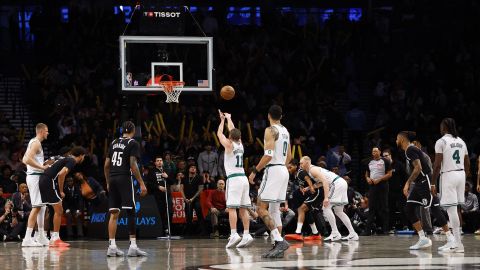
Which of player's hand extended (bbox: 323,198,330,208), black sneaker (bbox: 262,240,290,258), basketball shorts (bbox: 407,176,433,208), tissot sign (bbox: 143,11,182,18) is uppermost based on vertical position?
tissot sign (bbox: 143,11,182,18)

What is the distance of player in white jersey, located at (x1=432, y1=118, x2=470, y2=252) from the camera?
1686 centimetres

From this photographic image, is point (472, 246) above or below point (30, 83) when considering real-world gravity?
below

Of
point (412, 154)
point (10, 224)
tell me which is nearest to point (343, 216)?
point (412, 154)

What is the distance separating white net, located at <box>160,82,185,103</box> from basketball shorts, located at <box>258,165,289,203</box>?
15.1 feet

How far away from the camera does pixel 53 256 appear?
16.5m

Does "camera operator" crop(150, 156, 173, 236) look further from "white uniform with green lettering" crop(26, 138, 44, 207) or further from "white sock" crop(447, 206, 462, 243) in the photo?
"white sock" crop(447, 206, 462, 243)

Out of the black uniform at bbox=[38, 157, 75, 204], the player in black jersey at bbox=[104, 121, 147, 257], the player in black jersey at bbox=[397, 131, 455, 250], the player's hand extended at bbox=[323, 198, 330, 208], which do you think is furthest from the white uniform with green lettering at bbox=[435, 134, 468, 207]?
the black uniform at bbox=[38, 157, 75, 204]

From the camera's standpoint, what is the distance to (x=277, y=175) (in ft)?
55.2

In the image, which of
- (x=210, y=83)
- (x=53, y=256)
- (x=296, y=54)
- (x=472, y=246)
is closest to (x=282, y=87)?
(x=296, y=54)

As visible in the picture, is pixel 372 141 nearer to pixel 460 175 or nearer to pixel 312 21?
pixel 312 21

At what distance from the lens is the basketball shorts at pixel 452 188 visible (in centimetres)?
1686

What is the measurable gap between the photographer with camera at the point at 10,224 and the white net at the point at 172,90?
4586 millimetres

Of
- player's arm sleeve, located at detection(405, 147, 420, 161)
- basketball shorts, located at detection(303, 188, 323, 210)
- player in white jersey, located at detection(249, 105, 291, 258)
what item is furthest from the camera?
basketball shorts, located at detection(303, 188, 323, 210)

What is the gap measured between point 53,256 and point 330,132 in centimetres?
1319
